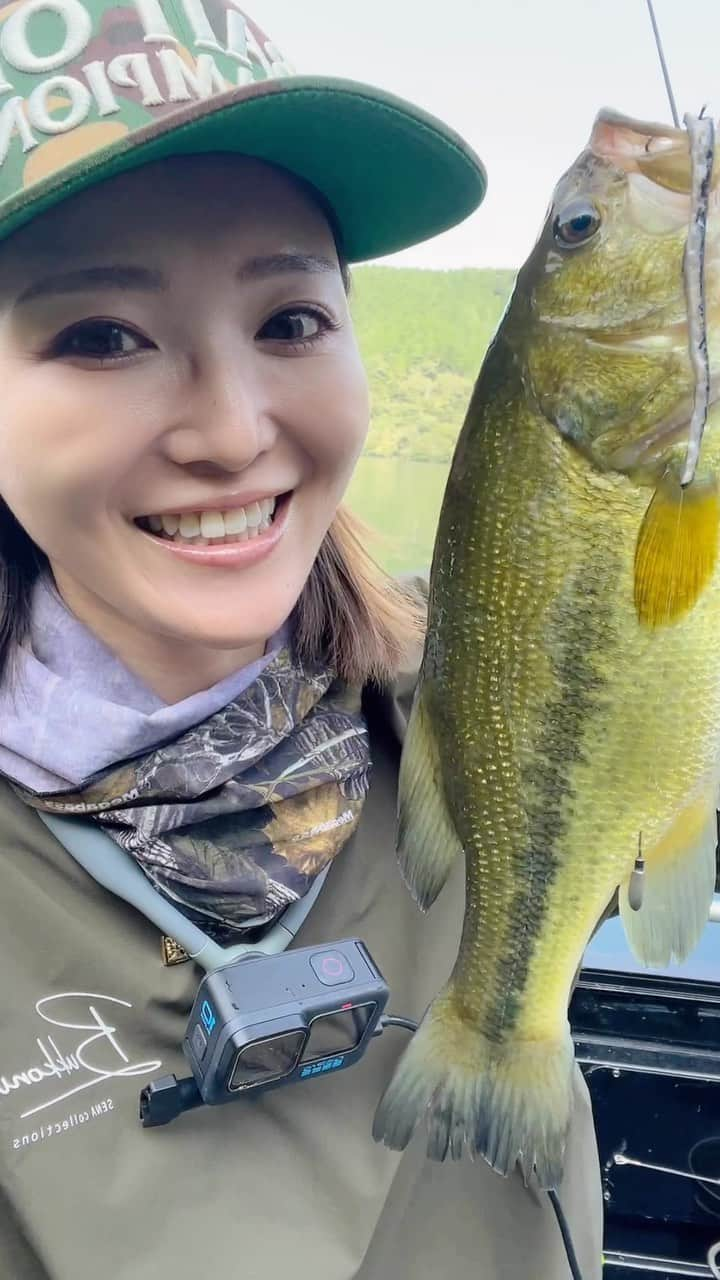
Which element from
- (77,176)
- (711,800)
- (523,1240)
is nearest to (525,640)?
(711,800)

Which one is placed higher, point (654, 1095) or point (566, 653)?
point (566, 653)

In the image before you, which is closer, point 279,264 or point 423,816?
point 279,264

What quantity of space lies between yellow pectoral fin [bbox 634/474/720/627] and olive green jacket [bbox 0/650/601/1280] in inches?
21.2

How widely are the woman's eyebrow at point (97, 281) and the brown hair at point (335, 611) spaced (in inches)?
16.8

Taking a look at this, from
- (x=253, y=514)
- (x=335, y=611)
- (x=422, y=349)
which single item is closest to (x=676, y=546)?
(x=253, y=514)

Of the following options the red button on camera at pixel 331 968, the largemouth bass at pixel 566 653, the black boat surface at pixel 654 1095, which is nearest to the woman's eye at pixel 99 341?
the largemouth bass at pixel 566 653

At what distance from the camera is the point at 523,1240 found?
3.45 feet

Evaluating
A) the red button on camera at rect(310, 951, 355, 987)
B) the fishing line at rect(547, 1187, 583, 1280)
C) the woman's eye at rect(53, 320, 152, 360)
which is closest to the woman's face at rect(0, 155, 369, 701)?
the woman's eye at rect(53, 320, 152, 360)

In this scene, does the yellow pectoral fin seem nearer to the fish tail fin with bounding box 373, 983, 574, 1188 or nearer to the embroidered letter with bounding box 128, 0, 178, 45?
the fish tail fin with bounding box 373, 983, 574, 1188

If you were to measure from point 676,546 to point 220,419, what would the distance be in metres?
0.46

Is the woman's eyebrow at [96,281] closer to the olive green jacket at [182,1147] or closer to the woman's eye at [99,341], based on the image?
the woman's eye at [99,341]

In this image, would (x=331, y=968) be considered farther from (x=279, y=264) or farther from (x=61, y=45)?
(x=61, y=45)

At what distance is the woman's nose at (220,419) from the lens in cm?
84

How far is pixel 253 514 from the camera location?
0.96 metres
